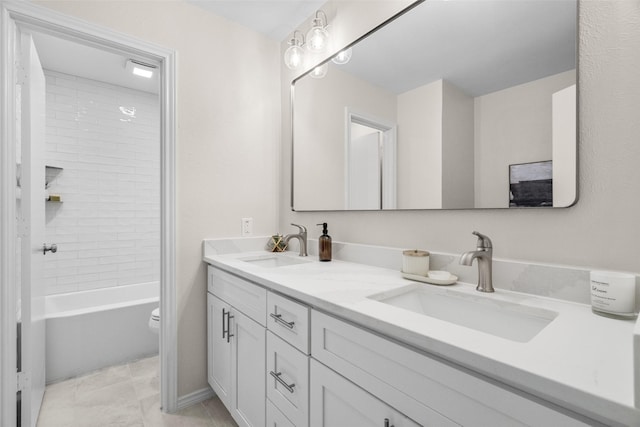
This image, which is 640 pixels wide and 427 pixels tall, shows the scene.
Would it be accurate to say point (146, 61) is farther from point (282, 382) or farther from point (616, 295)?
point (616, 295)

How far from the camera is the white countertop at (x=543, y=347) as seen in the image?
0.44 m

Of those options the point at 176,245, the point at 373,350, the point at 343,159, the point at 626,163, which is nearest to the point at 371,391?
the point at 373,350

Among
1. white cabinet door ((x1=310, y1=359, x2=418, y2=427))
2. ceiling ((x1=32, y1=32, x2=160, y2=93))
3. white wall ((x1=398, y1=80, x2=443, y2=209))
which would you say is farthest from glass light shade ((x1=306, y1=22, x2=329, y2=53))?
white cabinet door ((x1=310, y1=359, x2=418, y2=427))

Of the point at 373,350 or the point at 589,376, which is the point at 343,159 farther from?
the point at 589,376

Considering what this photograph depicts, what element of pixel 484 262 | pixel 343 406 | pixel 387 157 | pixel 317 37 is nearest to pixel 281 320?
pixel 343 406

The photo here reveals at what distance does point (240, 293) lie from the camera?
1413 millimetres

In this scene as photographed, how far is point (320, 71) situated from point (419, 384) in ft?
5.64

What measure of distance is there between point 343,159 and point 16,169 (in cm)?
159

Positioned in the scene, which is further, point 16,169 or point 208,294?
point 208,294

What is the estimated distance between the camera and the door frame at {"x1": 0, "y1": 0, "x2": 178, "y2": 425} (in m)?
1.30

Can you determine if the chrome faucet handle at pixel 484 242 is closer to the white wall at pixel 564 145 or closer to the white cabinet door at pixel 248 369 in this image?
the white wall at pixel 564 145

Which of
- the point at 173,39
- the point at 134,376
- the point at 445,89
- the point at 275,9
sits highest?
the point at 275,9

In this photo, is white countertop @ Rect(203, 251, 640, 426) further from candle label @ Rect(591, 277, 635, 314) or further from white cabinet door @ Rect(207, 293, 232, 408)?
white cabinet door @ Rect(207, 293, 232, 408)

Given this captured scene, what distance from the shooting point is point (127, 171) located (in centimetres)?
304
